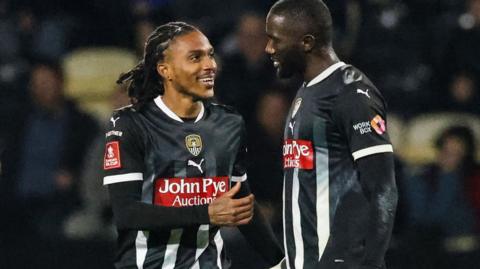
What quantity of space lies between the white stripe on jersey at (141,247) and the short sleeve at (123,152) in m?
0.23

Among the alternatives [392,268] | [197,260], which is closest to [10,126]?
[392,268]

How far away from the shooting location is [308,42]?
3.55 metres

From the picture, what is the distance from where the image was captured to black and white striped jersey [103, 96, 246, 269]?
3814 millimetres

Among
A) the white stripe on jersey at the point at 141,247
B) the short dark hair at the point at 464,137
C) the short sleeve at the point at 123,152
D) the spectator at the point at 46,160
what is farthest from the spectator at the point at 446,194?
the short sleeve at the point at 123,152

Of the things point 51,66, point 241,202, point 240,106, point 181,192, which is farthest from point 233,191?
point 51,66

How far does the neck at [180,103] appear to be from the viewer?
3979 millimetres

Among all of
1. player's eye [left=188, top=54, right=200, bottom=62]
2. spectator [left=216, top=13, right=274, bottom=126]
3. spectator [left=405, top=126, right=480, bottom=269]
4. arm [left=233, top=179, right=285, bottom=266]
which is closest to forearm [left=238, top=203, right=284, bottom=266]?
arm [left=233, top=179, right=285, bottom=266]

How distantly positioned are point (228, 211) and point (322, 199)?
37 cm

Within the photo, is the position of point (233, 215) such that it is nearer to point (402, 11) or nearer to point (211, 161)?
point (211, 161)

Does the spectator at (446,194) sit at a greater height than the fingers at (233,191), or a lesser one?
lesser

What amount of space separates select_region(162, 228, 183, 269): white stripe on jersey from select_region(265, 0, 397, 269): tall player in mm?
468

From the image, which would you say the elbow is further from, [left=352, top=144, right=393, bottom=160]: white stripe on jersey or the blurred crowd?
the blurred crowd

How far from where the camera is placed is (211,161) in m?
3.96

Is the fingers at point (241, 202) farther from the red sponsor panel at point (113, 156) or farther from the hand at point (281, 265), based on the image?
the red sponsor panel at point (113, 156)
